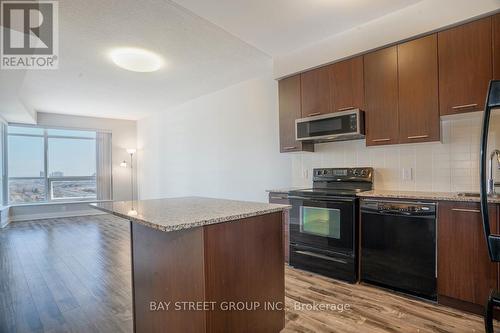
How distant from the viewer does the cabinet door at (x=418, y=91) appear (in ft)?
8.05

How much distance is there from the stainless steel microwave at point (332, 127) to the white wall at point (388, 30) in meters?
0.64

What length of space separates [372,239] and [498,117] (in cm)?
154

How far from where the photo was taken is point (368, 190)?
299 cm

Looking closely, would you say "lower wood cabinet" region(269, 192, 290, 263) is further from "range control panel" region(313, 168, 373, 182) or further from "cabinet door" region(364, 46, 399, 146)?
"cabinet door" region(364, 46, 399, 146)

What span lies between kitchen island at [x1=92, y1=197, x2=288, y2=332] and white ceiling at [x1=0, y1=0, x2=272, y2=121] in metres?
1.90

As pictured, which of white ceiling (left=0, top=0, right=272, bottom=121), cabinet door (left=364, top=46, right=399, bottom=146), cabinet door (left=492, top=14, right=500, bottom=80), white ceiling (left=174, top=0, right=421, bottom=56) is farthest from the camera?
cabinet door (left=364, top=46, right=399, bottom=146)

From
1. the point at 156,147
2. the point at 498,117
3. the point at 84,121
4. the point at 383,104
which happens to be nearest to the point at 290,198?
the point at 383,104

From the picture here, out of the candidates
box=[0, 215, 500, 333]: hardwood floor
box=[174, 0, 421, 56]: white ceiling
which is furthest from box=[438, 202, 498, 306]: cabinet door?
box=[174, 0, 421, 56]: white ceiling

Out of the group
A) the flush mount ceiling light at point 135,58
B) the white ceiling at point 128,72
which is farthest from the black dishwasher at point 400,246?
the flush mount ceiling light at point 135,58

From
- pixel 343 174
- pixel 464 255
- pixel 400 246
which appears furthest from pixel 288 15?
pixel 464 255

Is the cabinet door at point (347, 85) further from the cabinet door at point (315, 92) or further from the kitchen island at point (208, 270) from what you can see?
the kitchen island at point (208, 270)

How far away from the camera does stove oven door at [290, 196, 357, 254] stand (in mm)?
2721

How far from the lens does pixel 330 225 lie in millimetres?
2873

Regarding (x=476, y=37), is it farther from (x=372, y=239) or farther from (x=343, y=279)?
(x=343, y=279)
